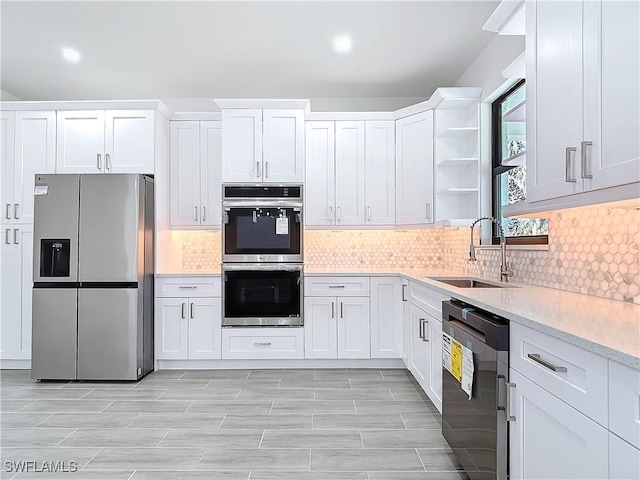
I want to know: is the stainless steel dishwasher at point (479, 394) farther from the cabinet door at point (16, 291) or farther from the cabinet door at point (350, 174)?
the cabinet door at point (16, 291)

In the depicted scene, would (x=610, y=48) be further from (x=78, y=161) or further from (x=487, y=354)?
(x=78, y=161)

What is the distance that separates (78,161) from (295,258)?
220 centimetres

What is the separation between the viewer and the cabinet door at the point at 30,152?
424 centimetres

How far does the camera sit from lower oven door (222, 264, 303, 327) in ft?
13.8

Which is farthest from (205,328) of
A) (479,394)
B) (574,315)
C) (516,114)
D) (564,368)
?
(564,368)

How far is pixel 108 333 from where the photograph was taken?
3920 millimetres

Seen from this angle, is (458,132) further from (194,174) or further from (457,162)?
(194,174)

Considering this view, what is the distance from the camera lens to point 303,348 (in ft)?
13.9

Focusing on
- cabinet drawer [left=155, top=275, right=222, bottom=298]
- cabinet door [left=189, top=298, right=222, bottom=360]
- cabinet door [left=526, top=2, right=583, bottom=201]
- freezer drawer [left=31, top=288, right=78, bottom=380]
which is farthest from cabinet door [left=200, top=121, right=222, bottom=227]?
cabinet door [left=526, top=2, right=583, bottom=201]

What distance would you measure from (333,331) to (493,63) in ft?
8.73

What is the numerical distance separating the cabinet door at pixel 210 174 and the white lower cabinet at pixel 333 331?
4.29ft

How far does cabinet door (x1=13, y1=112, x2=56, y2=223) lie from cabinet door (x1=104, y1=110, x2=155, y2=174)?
0.54m

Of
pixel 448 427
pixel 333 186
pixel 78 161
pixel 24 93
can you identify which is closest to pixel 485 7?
pixel 333 186

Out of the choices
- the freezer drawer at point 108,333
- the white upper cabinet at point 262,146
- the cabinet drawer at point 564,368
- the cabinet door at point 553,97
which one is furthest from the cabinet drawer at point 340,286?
the cabinet drawer at point 564,368
